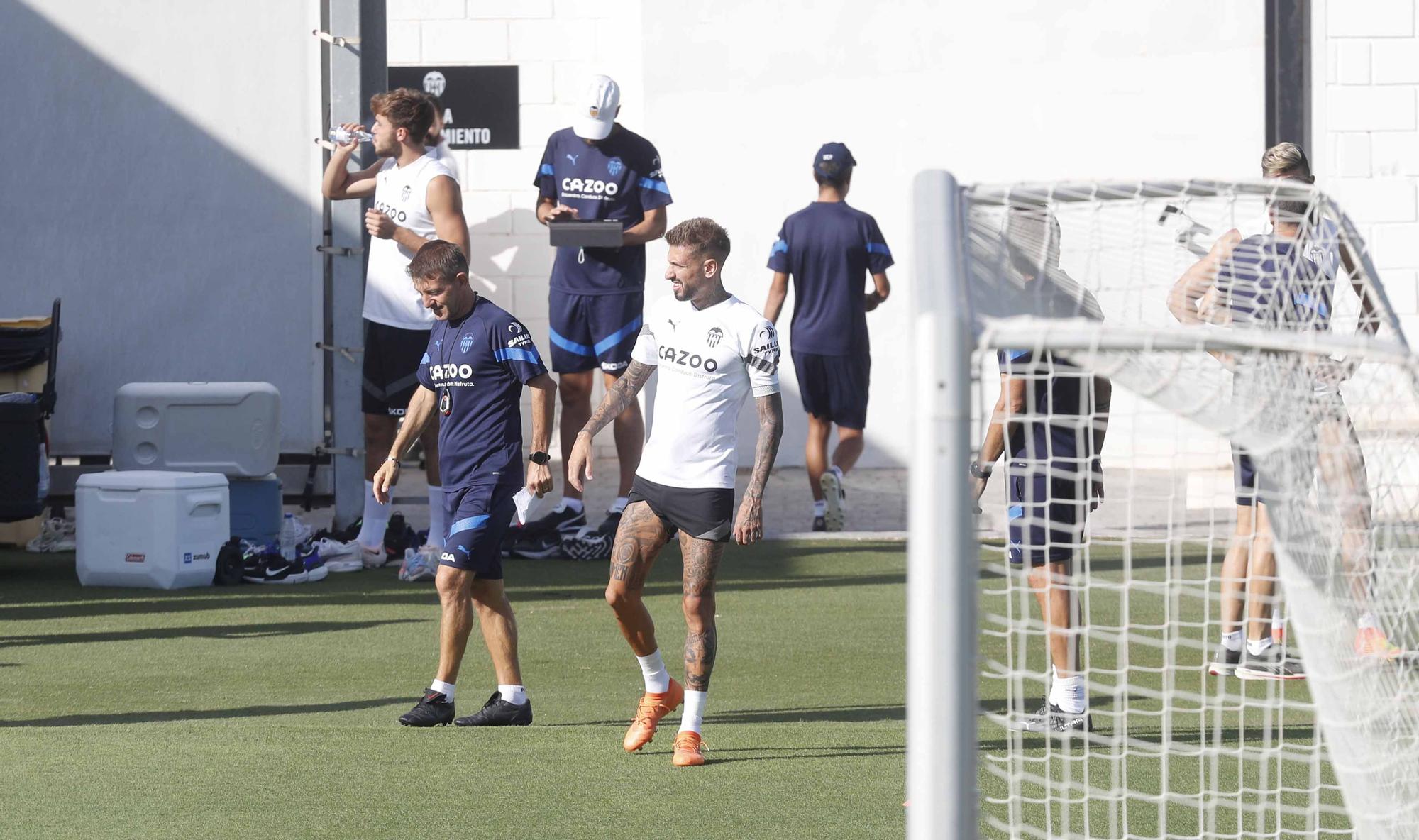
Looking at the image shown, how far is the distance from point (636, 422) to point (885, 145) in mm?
4724

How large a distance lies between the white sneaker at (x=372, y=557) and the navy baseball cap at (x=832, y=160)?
319cm

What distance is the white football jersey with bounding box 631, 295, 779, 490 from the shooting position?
601 centimetres

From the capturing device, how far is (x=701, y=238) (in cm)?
596

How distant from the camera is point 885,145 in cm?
1414

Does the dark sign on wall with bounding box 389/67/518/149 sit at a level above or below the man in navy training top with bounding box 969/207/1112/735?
above

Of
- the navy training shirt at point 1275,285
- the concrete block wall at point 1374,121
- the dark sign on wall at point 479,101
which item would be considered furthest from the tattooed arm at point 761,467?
the concrete block wall at point 1374,121

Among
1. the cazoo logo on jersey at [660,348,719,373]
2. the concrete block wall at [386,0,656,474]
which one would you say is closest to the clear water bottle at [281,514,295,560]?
the concrete block wall at [386,0,656,474]

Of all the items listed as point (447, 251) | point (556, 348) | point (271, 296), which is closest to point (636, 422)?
point (556, 348)

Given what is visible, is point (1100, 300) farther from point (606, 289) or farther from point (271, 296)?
point (271, 296)

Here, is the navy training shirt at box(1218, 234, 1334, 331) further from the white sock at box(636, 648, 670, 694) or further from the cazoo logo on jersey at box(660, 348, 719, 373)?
the white sock at box(636, 648, 670, 694)

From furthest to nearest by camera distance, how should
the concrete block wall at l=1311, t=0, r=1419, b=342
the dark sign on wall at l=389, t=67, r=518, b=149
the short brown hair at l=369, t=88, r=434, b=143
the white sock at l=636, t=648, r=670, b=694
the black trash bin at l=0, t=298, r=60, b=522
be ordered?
the dark sign on wall at l=389, t=67, r=518, b=149 → the concrete block wall at l=1311, t=0, r=1419, b=342 → the black trash bin at l=0, t=298, r=60, b=522 → the short brown hair at l=369, t=88, r=434, b=143 → the white sock at l=636, t=648, r=670, b=694

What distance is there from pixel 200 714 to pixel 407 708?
718mm

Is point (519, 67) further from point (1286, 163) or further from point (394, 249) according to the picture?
point (1286, 163)

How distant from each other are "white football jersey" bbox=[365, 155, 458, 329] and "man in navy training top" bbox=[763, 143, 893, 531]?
2093 mm
